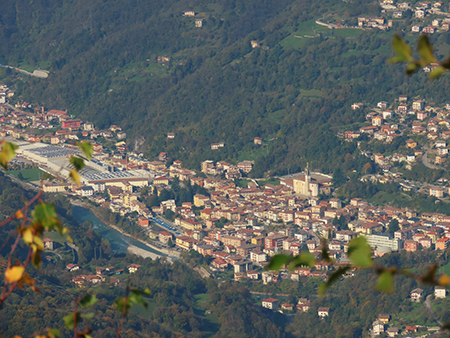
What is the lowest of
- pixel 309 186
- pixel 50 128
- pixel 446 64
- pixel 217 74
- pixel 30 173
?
pixel 50 128

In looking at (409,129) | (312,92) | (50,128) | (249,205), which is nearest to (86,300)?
(249,205)

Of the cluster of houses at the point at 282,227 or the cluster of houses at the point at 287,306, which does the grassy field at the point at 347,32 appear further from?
the cluster of houses at the point at 287,306

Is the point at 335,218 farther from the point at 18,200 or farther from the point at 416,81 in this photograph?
the point at 416,81

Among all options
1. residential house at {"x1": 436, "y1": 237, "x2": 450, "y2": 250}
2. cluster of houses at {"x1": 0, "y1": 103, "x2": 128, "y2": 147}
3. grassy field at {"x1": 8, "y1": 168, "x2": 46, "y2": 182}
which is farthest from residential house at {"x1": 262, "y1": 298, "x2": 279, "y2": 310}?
cluster of houses at {"x1": 0, "y1": 103, "x2": 128, "y2": 147}

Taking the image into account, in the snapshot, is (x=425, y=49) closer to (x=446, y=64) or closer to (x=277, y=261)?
(x=446, y=64)

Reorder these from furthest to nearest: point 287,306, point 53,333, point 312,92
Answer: point 312,92 < point 287,306 < point 53,333

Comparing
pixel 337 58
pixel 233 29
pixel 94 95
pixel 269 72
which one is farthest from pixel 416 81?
pixel 94 95

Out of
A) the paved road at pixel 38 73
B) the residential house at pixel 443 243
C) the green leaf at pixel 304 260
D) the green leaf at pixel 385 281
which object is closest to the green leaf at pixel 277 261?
the green leaf at pixel 304 260
